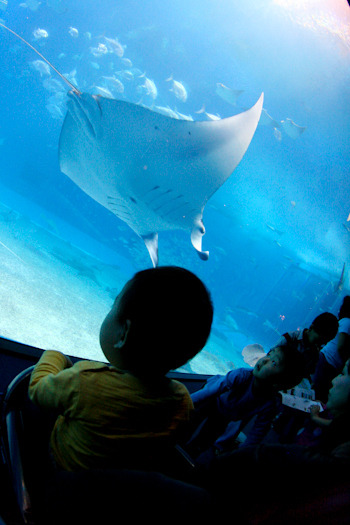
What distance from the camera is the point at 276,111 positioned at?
10.3 meters

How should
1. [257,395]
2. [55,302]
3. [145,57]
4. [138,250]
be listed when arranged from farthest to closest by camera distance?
1. [145,57]
2. [138,250]
3. [55,302]
4. [257,395]

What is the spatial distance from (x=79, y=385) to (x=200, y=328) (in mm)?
263

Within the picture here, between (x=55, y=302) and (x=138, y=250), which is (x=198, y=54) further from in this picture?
(x=55, y=302)

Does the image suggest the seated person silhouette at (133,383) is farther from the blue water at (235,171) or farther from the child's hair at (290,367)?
the blue water at (235,171)

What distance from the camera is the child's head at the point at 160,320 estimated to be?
522mm

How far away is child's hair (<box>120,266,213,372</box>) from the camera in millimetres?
522

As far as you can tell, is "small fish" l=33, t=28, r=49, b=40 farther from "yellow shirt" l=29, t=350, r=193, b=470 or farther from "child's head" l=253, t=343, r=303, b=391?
"yellow shirt" l=29, t=350, r=193, b=470

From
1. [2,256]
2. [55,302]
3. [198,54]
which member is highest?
[198,54]

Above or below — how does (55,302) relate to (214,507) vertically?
below

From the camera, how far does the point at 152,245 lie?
3436 millimetres

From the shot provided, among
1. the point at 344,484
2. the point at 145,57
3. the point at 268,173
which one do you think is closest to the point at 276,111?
the point at 268,173

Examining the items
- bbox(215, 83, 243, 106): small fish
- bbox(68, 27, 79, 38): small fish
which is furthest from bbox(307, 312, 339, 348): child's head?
bbox(68, 27, 79, 38): small fish

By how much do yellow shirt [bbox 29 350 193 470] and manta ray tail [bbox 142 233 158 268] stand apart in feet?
9.05

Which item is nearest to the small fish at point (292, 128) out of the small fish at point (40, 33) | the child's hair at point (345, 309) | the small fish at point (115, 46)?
the child's hair at point (345, 309)
